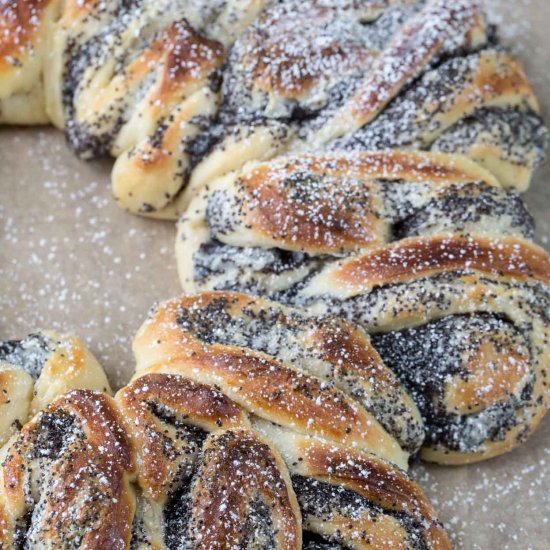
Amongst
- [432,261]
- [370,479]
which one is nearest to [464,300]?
[432,261]

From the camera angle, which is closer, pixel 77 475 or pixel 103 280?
pixel 77 475

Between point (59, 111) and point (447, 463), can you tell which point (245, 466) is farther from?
point (59, 111)

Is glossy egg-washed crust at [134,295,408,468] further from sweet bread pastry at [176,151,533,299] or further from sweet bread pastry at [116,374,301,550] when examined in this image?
sweet bread pastry at [176,151,533,299]

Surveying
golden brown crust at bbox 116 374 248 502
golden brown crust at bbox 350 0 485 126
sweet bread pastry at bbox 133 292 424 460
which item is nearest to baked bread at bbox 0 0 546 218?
golden brown crust at bbox 350 0 485 126

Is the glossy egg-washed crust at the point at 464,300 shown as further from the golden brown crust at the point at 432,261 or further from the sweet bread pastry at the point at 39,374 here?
the sweet bread pastry at the point at 39,374

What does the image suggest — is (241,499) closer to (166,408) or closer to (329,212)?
(166,408)
